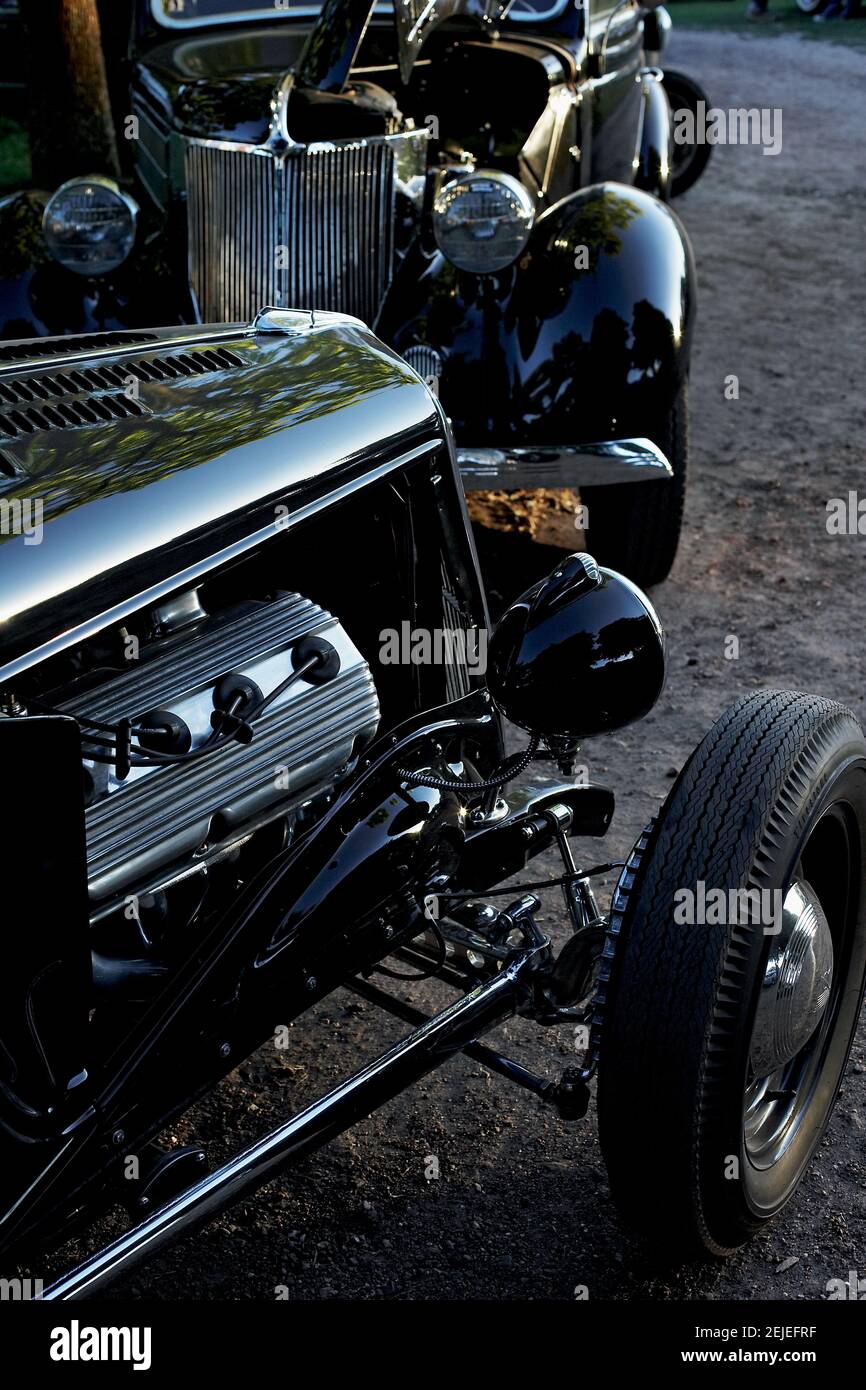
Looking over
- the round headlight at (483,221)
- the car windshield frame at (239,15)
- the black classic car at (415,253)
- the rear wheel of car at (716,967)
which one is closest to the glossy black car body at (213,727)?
the rear wheel of car at (716,967)

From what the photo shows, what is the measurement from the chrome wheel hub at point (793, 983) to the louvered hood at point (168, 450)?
38.7 inches

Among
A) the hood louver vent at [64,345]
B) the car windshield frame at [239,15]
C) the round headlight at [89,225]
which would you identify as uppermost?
the car windshield frame at [239,15]

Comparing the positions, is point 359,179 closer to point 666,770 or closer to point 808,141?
point 666,770

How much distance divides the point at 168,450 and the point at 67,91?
184 inches

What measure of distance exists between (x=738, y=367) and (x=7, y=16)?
4914 mm

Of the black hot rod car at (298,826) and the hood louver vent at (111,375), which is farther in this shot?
the hood louver vent at (111,375)

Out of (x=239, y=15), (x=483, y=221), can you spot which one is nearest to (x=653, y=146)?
(x=239, y=15)

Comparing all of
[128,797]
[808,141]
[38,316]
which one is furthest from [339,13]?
[808,141]

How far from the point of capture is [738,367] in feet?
22.4

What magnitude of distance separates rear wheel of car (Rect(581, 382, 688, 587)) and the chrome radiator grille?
96cm

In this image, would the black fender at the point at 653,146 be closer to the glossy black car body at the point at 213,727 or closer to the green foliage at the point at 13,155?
the green foliage at the point at 13,155

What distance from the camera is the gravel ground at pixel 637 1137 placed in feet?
7.97

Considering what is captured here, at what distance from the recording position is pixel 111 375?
90.2 inches

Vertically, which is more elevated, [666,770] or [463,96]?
[463,96]
